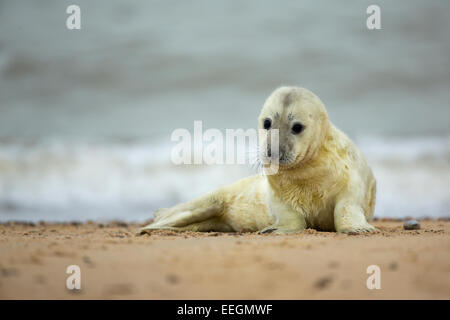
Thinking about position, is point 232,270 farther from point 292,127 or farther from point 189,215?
point 189,215

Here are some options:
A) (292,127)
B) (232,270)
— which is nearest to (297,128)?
(292,127)

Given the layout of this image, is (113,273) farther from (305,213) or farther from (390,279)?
(305,213)

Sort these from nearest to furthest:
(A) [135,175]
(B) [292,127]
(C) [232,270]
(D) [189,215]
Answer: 1. (C) [232,270]
2. (B) [292,127]
3. (D) [189,215]
4. (A) [135,175]

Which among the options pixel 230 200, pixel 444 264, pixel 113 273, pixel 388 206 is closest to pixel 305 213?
pixel 230 200

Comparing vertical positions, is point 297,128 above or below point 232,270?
above

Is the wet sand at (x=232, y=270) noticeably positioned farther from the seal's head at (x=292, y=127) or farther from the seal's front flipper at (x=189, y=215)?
the seal's front flipper at (x=189, y=215)

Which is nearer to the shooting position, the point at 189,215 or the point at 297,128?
the point at 297,128

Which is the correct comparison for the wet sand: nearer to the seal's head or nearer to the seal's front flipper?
the seal's head

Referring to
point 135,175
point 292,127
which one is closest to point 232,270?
point 292,127

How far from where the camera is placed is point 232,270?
2.67 metres

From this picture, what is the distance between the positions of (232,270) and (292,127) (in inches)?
81.8

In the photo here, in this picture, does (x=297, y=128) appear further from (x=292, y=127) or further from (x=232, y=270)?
(x=232, y=270)

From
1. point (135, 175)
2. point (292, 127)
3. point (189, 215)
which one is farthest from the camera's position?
point (135, 175)

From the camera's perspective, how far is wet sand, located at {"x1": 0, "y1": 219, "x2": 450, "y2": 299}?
236 cm
